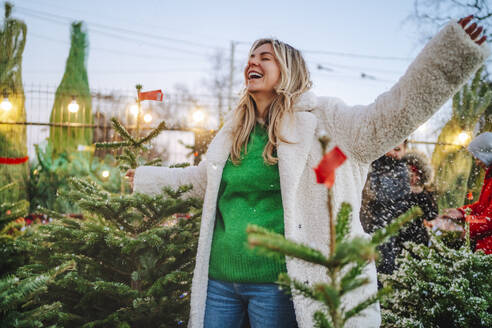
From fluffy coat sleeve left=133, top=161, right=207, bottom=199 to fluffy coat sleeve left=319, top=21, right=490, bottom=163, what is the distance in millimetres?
962

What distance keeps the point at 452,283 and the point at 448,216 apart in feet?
2.68

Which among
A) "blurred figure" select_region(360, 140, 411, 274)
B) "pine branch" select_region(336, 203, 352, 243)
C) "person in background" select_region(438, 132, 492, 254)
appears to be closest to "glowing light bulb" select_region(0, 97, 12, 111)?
"blurred figure" select_region(360, 140, 411, 274)

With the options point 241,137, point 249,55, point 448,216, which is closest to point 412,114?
point 241,137

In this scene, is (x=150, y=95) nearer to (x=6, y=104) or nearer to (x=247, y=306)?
(x=247, y=306)

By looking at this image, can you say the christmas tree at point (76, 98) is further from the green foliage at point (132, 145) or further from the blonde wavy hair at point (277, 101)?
the blonde wavy hair at point (277, 101)

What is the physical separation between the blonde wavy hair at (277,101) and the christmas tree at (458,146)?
266 inches

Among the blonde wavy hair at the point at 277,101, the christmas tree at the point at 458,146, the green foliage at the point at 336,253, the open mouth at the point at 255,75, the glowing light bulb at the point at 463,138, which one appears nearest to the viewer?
the green foliage at the point at 336,253

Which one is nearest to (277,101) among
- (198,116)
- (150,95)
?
(150,95)

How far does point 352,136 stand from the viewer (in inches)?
62.4

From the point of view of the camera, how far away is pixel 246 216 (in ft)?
5.58

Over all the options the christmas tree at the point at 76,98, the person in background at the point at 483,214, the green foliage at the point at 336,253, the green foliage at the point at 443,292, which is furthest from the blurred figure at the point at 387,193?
the christmas tree at the point at 76,98

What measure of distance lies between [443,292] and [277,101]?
1438 millimetres

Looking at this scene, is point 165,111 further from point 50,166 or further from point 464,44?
point 464,44

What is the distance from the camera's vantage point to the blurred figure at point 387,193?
363 centimetres
